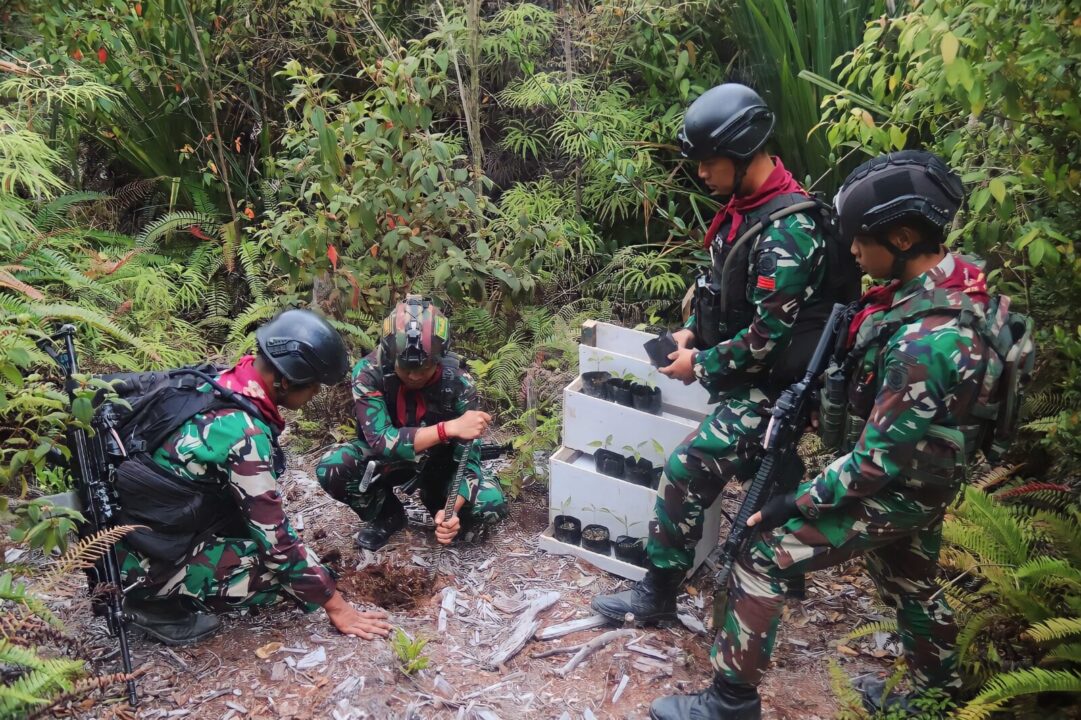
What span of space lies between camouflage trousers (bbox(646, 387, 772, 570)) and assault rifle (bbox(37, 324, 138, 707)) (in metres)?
2.28

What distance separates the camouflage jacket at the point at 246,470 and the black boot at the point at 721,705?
1632mm

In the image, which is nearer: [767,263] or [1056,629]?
[1056,629]

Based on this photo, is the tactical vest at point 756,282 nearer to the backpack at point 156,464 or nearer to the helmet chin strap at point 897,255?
the helmet chin strap at point 897,255

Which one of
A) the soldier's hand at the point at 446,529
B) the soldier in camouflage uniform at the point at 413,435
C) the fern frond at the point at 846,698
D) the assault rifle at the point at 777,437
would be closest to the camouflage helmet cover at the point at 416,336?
the soldier in camouflage uniform at the point at 413,435

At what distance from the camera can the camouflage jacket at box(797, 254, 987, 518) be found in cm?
280

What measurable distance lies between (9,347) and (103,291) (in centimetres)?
285

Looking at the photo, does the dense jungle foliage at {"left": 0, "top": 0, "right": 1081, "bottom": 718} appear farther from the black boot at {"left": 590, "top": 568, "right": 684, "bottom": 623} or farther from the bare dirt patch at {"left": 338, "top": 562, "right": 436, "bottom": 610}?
the black boot at {"left": 590, "top": 568, "right": 684, "bottom": 623}

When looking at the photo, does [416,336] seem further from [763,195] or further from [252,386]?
[763,195]

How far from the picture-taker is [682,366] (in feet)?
13.0

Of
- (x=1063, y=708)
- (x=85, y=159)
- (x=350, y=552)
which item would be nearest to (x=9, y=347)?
(x=350, y=552)

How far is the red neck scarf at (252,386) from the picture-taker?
12.0 feet

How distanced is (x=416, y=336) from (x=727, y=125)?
170 centimetres

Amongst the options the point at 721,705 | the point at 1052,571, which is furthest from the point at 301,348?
the point at 1052,571

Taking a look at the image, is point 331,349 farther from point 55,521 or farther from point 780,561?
point 780,561
